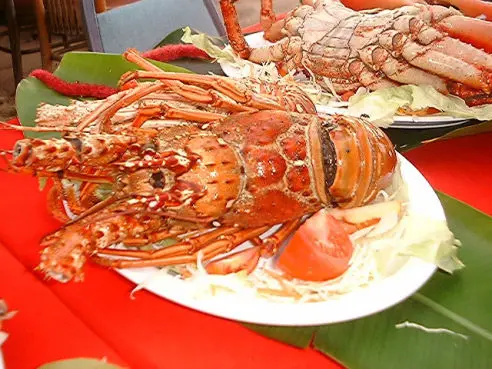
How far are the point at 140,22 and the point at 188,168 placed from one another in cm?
211

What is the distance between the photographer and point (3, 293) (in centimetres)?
174

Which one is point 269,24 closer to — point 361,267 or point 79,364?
point 361,267

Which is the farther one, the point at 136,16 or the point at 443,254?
the point at 136,16

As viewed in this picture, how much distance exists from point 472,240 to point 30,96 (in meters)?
1.85

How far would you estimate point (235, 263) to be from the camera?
1.80 m

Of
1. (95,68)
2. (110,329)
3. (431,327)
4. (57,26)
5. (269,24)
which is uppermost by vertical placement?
(95,68)

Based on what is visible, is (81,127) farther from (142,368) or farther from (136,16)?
(136,16)

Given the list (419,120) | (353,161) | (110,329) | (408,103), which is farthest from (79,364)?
(408,103)

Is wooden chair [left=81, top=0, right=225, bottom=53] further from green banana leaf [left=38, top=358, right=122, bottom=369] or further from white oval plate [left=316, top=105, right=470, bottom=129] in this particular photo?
green banana leaf [left=38, top=358, right=122, bottom=369]

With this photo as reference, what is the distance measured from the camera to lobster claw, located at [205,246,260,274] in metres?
1.78

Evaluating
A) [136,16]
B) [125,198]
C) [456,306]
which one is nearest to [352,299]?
[456,306]

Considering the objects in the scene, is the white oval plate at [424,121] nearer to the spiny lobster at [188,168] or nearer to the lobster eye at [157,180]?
the spiny lobster at [188,168]

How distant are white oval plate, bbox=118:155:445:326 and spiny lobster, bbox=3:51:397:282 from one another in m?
0.11

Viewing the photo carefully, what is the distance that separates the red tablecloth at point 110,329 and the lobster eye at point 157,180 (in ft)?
1.00
